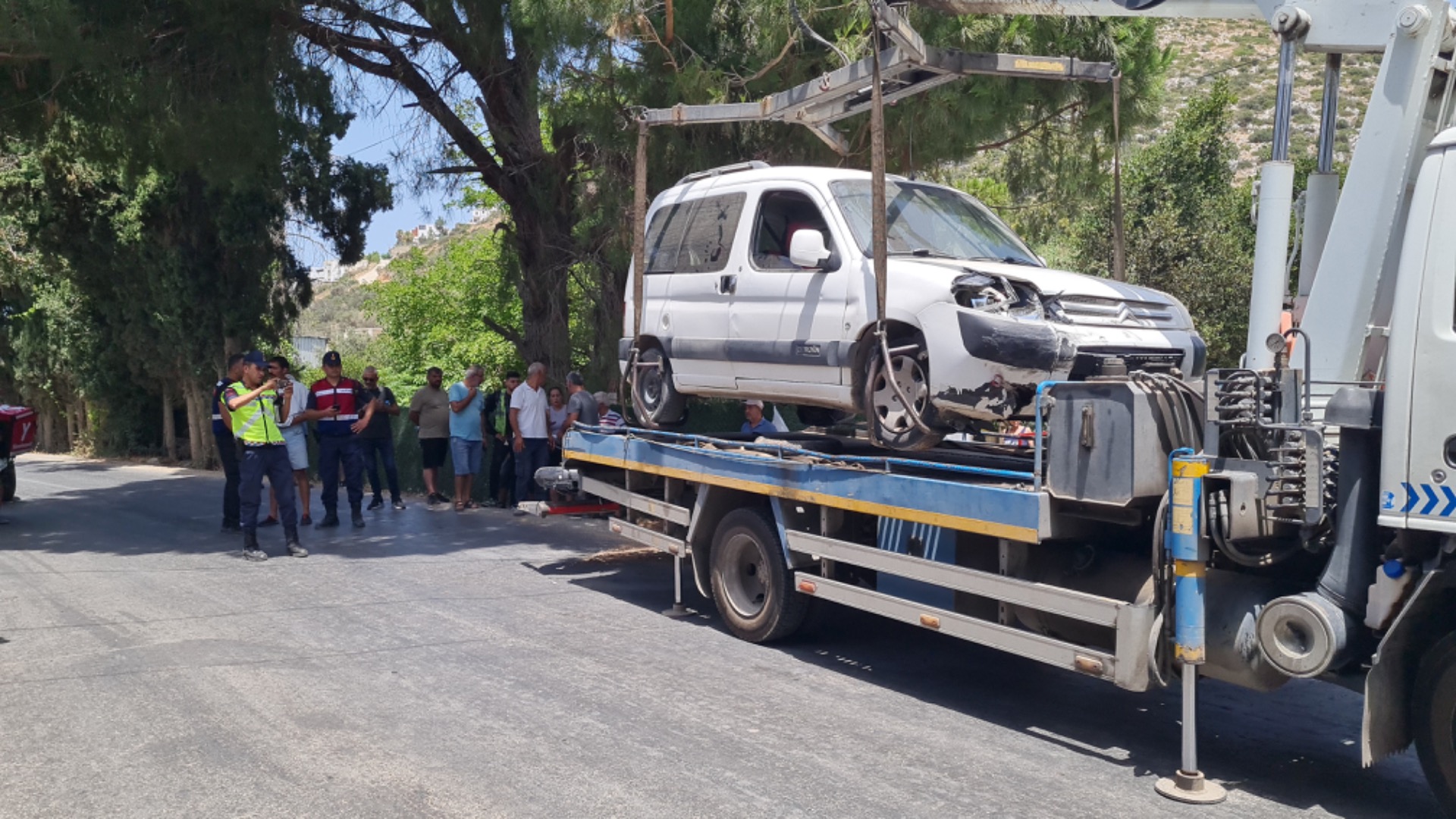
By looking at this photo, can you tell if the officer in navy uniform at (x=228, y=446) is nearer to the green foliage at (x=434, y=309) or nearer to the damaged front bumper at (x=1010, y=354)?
the damaged front bumper at (x=1010, y=354)

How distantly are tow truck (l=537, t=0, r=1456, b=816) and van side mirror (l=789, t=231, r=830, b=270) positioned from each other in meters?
0.62

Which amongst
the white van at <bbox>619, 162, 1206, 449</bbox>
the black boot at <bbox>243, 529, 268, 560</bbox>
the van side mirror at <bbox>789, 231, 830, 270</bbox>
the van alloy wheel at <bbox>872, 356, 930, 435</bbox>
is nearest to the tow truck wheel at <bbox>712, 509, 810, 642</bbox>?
the white van at <bbox>619, 162, 1206, 449</bbox>

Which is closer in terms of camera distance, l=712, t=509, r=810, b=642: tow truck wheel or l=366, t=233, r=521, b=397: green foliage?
l=712, t=509, r=810, b=642: tow truck wheel

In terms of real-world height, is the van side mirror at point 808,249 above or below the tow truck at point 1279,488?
above

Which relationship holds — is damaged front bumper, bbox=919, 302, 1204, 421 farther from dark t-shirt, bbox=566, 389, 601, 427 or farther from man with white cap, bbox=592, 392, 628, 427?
dark t-shirt, bbox=566, 389, 601, 427

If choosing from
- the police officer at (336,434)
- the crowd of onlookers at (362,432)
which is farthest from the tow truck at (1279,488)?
the police officer at (336,434)

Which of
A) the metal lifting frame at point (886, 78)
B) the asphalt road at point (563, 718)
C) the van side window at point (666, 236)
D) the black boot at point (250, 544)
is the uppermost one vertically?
the metal lifting frame at point (886, 78)

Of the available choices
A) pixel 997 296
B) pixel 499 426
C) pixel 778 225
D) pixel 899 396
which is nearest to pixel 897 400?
pixel 899 396

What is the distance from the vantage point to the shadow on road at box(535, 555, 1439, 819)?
16.8 ft

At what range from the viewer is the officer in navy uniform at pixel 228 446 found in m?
11.3

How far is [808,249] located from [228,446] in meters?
7.52

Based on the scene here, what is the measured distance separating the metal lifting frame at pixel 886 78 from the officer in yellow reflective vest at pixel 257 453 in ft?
14.2

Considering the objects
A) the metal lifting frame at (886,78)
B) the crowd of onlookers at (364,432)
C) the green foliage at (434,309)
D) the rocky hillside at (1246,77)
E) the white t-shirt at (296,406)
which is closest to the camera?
the metal lifting frame at (886,78)

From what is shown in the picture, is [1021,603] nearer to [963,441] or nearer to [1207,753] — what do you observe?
[1207,753]
